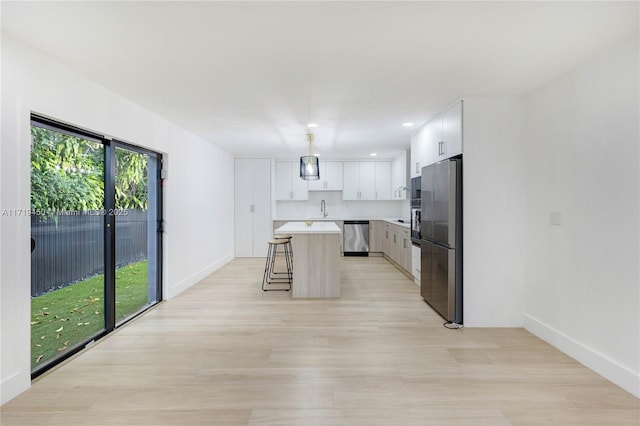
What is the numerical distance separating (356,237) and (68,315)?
5961mm

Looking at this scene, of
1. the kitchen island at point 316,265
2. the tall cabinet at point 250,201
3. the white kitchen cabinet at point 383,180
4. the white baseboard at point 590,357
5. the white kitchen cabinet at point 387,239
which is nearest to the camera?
the white baseboard at point 590,357

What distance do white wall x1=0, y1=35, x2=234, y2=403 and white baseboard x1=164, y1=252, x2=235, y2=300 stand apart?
0.08 feet

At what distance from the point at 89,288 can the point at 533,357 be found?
4.05m

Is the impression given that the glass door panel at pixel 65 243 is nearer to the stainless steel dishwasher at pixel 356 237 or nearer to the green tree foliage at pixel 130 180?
the green tree foliage at pixel 130 180

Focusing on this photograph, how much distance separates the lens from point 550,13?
1918 millimetres

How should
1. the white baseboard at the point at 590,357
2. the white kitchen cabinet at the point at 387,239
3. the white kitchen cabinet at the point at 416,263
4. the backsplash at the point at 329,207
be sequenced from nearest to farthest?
the white baseboard at the point at 590,357 < the white kitchen cabinet at the point at 416,263 < the white kitchen cabinet at the point at 387,239 < the backsplash at the point at 329,207

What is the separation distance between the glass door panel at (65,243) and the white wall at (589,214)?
4287 mm

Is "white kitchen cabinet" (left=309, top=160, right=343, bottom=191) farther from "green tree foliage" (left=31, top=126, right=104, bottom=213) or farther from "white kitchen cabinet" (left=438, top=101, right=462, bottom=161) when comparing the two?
"green tree foliage" (left=31, top=126, right=104, bottom=213)

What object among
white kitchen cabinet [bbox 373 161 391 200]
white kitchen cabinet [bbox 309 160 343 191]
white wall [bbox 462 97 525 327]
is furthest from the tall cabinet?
white wall [bbox 462 97 525 327]

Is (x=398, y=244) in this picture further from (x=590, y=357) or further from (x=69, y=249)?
(x=69, y=249)

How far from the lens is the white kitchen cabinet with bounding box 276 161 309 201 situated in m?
8.23

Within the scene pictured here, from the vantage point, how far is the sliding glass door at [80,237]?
2.57 meters

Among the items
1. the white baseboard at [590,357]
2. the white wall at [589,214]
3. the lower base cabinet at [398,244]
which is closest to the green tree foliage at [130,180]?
the lower base cabinet at [398,244]

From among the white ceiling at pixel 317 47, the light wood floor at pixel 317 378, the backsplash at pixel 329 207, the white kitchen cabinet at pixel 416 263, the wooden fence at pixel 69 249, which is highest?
the white ceiling at pixel 317 47
